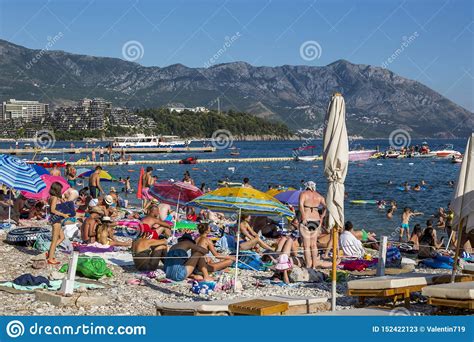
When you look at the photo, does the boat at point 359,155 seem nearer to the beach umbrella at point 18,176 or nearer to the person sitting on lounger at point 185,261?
the beach umbrella at point 18,176

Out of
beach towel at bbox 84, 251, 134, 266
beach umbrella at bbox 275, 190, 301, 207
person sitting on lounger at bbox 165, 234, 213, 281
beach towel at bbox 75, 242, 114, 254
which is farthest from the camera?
beach umbrella at bbox 275, 190, 301, 207

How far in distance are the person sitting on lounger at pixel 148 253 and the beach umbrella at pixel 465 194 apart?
5006 millimetres

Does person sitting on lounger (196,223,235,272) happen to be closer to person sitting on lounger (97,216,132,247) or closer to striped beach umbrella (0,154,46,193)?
person sitting on lounger (97,216,132,247)

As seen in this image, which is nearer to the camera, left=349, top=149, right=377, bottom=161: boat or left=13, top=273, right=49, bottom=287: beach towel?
left=13, top=273, right=49, bottom=287: beach towel

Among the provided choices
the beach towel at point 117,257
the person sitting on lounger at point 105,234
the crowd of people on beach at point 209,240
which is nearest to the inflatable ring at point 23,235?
the crowd of people on beach at point 209,240

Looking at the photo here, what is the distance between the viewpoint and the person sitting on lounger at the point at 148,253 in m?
12.2

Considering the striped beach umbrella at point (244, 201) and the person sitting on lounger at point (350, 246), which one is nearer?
the striped beach umbrella at point (244, 201)

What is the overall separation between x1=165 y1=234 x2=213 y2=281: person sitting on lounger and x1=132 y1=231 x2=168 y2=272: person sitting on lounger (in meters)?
0.59

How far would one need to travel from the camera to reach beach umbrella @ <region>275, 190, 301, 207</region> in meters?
18.6

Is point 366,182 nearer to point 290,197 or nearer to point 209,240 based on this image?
point 290,197

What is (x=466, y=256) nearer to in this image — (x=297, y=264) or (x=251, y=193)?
(x=297, y=264)

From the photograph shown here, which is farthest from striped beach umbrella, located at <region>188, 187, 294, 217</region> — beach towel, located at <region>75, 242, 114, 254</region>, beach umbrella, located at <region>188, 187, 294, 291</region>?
beach towel, located at <region>75, 242, 114, 254</region>

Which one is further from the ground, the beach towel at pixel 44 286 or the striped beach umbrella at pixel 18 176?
the striped beach umbrella at pixel 18 176

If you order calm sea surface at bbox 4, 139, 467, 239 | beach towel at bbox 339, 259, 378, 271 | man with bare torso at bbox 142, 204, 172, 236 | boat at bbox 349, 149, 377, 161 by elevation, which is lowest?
beach towel at bbox 339, 259, 378, 271
